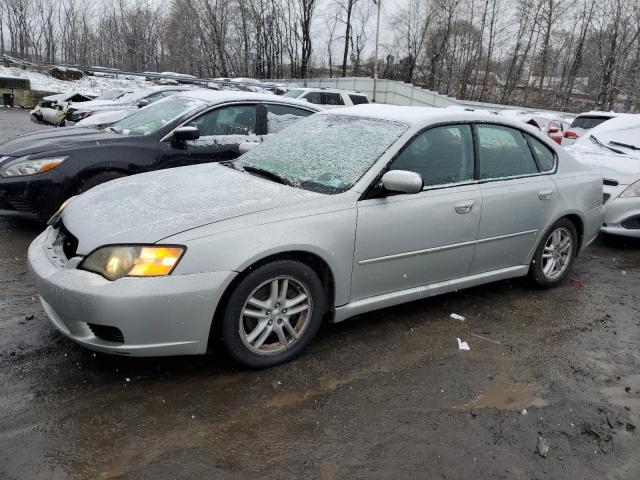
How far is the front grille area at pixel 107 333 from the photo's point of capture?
2609 millimetres

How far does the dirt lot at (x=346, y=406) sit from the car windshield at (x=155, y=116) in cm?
246

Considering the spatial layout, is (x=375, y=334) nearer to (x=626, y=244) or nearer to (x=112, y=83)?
(x=626, y=244)

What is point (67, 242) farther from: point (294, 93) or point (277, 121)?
point (294, 93)

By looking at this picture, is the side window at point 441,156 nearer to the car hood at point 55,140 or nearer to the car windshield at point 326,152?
the car windshield at point 326,152

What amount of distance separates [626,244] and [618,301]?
2230 millimetres

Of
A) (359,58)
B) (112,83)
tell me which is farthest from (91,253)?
(359,58)

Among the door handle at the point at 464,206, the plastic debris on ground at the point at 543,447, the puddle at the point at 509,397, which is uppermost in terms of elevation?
the door handle at the point at 464,206

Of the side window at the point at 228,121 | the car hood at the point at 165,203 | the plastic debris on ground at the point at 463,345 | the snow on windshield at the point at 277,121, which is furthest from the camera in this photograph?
the snow on windshield at the point at 277,121

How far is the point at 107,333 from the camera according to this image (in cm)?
264

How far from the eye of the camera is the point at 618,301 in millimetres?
4520

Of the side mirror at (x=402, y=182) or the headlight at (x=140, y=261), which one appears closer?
the headlight at (x=140, y=261)

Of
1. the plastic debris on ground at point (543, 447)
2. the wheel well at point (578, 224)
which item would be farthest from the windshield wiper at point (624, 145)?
the plastic debris on ground at point (543, 447)

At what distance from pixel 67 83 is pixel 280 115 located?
2761 centimetres

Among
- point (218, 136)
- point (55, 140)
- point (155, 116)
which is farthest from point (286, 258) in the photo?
point (155, 116)
